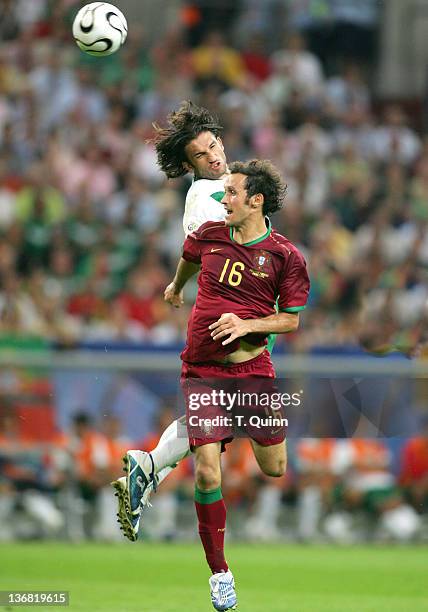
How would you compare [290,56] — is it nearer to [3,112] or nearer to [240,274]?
[3,112]

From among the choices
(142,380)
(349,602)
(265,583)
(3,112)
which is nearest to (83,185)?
(3,112)

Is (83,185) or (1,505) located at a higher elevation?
(83,185)

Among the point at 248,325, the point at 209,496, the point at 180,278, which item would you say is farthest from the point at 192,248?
the point at 209,496

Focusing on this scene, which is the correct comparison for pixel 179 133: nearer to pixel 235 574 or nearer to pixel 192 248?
pixel 192 248

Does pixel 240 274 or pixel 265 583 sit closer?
pixel 240 274

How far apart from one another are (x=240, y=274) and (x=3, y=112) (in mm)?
9779

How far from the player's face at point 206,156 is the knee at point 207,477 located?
1.89 meters

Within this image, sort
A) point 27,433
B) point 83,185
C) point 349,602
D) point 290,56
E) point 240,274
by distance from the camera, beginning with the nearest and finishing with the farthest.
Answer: point 240,274 < point 349,602 < point 27,433 < point 83,185 < point 290,56

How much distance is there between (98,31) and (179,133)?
2.92ft

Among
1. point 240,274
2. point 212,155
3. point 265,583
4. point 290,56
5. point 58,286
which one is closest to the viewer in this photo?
point 240,274

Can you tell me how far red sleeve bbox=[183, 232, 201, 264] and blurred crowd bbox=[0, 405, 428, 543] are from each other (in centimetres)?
539

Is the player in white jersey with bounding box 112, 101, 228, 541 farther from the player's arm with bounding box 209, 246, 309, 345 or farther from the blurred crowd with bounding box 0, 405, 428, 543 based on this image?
the blurred crowd with bounding box 0, 405, 428, 543

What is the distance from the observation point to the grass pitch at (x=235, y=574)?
9.18 meters

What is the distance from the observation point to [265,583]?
10.9m
